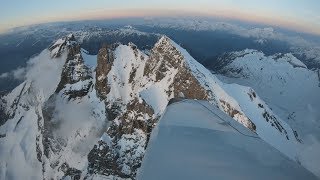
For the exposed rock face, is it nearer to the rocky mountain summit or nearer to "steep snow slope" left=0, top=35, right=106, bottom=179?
the rocky mountain summit

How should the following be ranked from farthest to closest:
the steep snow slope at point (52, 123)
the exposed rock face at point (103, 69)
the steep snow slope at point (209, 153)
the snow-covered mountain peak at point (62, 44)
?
1. the snow-covered mountain peak at point (62, 44)
2. the steep snow slope at point (52, 123)
3. the exposed rock face at point (103, 69)
4. the steep snow slope at point (209, 153)

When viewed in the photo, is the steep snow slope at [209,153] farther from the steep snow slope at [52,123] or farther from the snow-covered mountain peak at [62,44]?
the snow-covered mountain peak at [62,44]

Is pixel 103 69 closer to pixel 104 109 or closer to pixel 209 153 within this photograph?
pixel 104 109

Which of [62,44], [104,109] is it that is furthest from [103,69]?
[62,44]

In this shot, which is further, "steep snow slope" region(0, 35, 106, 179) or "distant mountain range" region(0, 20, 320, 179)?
"steep snow slope" region(0, 35, 106, 179)

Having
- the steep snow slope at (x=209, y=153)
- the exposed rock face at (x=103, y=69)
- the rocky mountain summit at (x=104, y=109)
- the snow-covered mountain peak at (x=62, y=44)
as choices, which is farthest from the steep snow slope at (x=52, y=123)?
the steep snow slope at (x=209, y=153)

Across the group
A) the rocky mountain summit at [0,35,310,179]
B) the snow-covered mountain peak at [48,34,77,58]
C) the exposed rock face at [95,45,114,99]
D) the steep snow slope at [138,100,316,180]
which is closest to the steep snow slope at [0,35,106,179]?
the snow-covered mountain peak at [48,34,77,58]

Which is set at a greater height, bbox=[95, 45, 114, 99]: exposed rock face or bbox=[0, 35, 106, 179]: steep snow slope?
bbox=[95, 45, 114, 99]: exposed rock face
